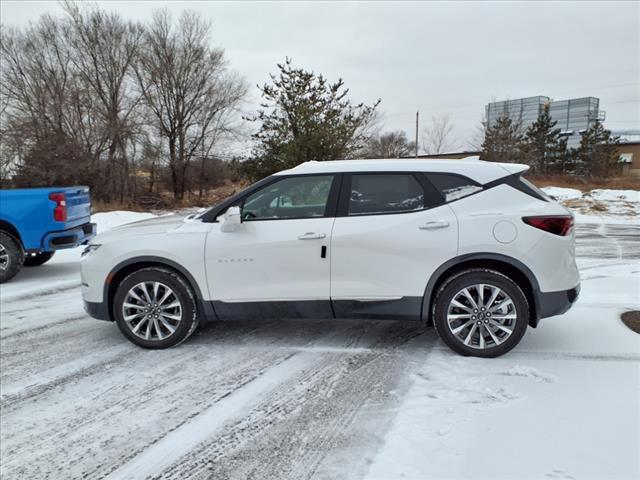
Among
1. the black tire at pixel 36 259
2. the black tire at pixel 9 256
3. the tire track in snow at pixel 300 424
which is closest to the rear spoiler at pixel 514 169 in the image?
the tire track in snow at pixel 300 424

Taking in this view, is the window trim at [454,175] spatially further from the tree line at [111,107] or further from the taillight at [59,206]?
the tree line at [111,107]

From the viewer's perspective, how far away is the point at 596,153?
43.8 metres

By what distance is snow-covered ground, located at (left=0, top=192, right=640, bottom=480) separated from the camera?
2643 millimetres

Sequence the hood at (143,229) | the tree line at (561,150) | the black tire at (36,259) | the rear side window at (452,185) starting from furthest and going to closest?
the tree line at (561,150), the black tire at (36,259), the hood at (143,229), the rear side window at (452,185)

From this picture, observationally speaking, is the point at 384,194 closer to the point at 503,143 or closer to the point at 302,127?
the point at 302,127

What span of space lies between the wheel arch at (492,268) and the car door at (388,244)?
0.20 ft

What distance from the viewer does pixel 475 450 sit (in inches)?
105

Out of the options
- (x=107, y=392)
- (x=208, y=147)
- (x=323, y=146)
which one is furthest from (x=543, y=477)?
(x=208, y=147)

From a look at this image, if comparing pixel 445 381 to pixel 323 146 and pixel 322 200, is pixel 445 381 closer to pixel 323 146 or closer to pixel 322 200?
pixel 322 200

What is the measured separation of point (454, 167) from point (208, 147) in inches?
1027

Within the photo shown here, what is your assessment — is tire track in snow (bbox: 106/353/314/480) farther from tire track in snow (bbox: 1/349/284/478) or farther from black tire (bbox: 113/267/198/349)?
A: black tire (bbox: 113/267/198/349)

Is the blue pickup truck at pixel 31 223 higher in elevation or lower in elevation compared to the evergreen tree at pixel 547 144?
lower

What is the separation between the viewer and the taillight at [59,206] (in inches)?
287

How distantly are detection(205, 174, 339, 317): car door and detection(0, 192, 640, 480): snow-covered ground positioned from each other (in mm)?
499
